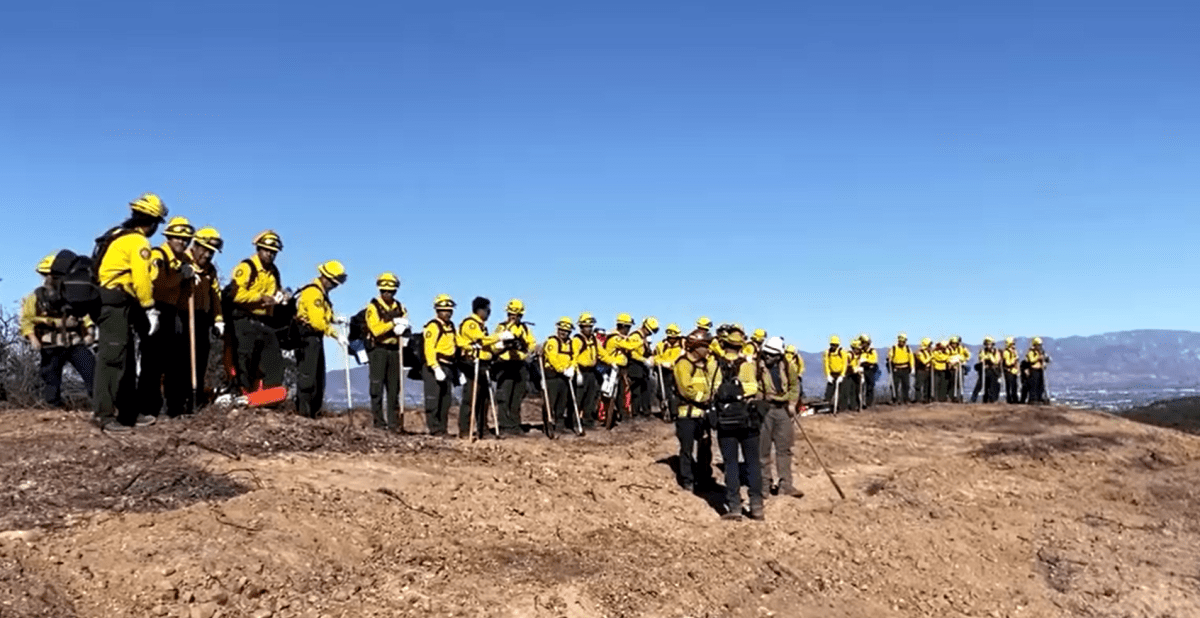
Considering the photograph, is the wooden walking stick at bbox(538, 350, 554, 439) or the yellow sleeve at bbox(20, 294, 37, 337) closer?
the yellow sleeve at bbox(20, 294, 37, 337)

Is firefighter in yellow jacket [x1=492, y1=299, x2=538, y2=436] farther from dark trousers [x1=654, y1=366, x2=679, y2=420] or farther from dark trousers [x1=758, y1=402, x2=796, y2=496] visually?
dark trousers [x1=654, y1=366, x2=679, y2=420]

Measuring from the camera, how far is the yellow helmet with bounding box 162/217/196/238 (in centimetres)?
1117

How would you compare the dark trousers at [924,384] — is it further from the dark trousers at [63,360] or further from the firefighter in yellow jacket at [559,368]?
the dark trousers at [63,360]

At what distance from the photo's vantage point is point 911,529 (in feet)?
43.7

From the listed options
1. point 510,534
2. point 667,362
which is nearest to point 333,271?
point 510,534

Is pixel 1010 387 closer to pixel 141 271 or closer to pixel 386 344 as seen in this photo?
pixel 386 344

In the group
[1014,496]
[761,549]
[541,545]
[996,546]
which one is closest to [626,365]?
[1014,496]

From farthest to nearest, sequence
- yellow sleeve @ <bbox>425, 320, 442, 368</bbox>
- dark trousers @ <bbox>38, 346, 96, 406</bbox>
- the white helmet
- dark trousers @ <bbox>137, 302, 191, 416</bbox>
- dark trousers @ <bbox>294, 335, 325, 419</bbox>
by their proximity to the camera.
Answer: yellow sleeve @ <bbox>425, 320, 442, 368</bbox> < the white helmet < dark trousers @ <bbox>294, 335, 325, 419</bbox> < dark trousers @ <bbox>38, 346, 96, 406</bbox> < dark trousers @ <bbox>137, 302, 191, 416</bbox>

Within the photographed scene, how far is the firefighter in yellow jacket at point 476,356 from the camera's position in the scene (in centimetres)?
1642

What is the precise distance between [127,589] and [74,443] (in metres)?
3.45

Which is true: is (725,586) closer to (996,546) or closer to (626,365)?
(996,546)

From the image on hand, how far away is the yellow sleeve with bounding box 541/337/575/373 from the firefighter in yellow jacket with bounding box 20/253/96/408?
27.5ft

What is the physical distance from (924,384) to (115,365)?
3155 cm

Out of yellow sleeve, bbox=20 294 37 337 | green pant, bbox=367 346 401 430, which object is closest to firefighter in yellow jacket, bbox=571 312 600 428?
green pant, bbox=367 346 401 430
